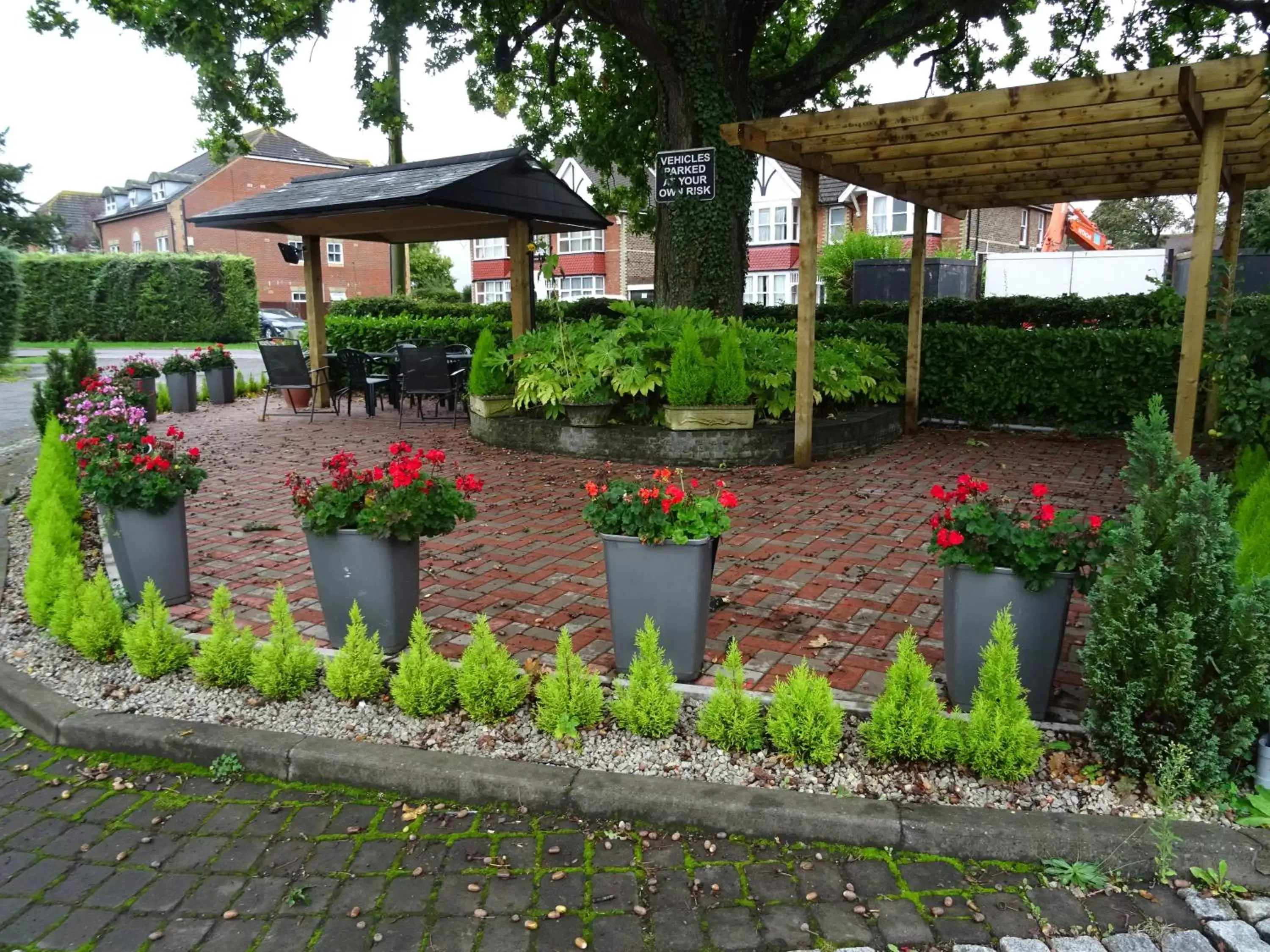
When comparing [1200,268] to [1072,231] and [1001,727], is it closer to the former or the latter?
[1001,727]

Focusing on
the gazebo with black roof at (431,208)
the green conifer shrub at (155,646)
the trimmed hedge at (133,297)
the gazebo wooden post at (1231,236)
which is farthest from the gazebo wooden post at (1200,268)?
the trimmed hedge at (133,297)

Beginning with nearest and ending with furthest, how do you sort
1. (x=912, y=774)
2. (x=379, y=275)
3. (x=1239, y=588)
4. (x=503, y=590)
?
(x=1239, y=588)
(x=912, y=774)
(x=503, y=590)
(x=379, y=275)

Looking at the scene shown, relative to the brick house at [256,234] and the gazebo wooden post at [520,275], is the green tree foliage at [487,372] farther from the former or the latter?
the brick house at [256,234]

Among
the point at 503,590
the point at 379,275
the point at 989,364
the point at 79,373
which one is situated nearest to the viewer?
the point at 503,590

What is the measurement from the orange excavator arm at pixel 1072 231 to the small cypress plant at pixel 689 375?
19.6 metres

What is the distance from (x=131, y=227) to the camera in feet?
159

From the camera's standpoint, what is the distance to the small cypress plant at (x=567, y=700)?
300 cm

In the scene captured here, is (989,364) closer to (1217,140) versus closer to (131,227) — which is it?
(1217,140)

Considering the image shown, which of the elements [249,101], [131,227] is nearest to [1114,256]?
[249,101]

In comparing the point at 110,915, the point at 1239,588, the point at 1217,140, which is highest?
the point at 1217,140

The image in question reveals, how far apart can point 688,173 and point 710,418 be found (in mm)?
2864

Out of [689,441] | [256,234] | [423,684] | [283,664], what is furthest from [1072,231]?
[256,234]

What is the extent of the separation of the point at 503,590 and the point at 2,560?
324cm

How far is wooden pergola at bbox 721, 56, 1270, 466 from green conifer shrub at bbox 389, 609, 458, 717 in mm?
4689
